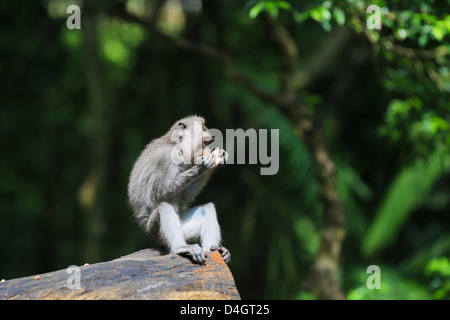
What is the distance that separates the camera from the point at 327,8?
17.9 feet

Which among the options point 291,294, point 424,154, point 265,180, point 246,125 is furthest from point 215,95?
point 424,154

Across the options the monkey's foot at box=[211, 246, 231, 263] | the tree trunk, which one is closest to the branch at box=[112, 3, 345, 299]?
the monkey's foot at box=[211, 246, 231, 263]

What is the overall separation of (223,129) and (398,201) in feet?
11.4

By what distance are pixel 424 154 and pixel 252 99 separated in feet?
12.6

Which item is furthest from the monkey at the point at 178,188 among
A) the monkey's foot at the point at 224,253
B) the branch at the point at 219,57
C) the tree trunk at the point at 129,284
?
the branch at the point at 219,57

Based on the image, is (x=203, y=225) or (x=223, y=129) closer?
(x=203, y=225)

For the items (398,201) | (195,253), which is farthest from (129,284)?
(398,201)

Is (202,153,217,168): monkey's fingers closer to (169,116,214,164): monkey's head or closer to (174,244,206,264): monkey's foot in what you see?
(169,116,214,164): monkey's head

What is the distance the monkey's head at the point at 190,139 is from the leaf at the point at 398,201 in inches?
222

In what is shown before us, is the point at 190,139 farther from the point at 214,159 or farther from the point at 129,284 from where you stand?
the point at 129,284

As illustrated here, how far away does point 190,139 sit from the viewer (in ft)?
16.7

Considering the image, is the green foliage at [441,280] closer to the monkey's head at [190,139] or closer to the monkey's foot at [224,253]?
the monkey's foot at [224,253]

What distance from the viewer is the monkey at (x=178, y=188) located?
4.54m
